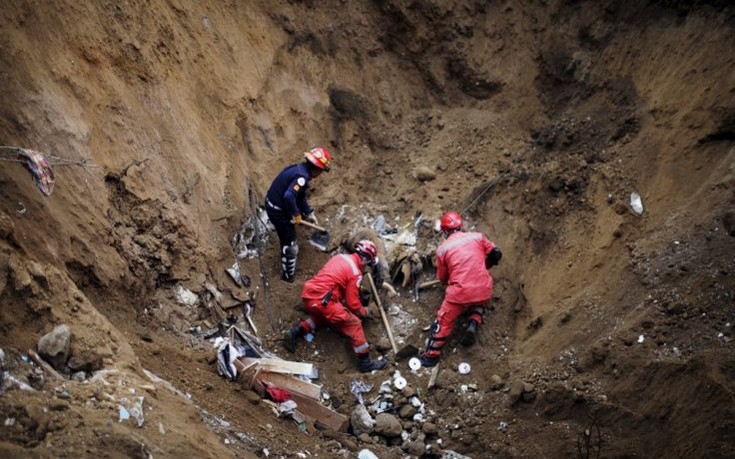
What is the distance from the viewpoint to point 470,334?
29.1 ft

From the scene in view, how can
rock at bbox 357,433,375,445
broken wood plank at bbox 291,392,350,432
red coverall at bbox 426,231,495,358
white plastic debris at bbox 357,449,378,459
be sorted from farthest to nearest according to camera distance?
Result: red coverall at bbox 426,231,495,358 < broken wood plank at bbox 291,392,350,432 < rock at bbox 357,433,375,445 < white plastic debris at bbox 357,449,378,459

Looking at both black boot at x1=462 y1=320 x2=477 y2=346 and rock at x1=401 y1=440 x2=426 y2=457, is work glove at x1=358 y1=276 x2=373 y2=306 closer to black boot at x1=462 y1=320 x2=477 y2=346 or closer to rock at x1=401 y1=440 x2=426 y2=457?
black boot at x1=462 y1=320 x2=477 y2=346

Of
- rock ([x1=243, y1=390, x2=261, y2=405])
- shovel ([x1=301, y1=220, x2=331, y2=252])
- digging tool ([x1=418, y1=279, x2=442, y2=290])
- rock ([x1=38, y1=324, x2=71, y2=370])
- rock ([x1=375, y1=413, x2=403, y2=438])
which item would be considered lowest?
rock ([x1=375, y1=413, x2=403, y2=438])

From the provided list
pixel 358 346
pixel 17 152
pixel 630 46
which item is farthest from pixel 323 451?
pixel 630 46

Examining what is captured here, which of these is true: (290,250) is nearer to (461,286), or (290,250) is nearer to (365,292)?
(365,292)

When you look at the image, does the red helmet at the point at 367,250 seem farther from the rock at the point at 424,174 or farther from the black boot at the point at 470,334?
the rock at the point at 424,174

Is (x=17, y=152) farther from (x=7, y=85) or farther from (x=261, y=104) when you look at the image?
(x=261, y=104)

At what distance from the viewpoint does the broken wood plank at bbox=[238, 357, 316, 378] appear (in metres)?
7.91

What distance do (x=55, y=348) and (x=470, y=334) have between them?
4983mm

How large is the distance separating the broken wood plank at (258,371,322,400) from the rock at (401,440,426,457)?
1154 millimetres

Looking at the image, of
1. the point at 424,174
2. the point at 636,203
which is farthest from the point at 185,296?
the point at 636,203

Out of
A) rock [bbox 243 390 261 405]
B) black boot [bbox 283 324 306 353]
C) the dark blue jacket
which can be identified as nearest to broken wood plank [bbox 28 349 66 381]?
rock [bbox 243 390 261 405]

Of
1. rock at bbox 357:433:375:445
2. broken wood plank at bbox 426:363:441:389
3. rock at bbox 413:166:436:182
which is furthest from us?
rock at bbox 413:166:436:182

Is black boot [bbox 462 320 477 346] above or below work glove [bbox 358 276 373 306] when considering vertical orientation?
below
